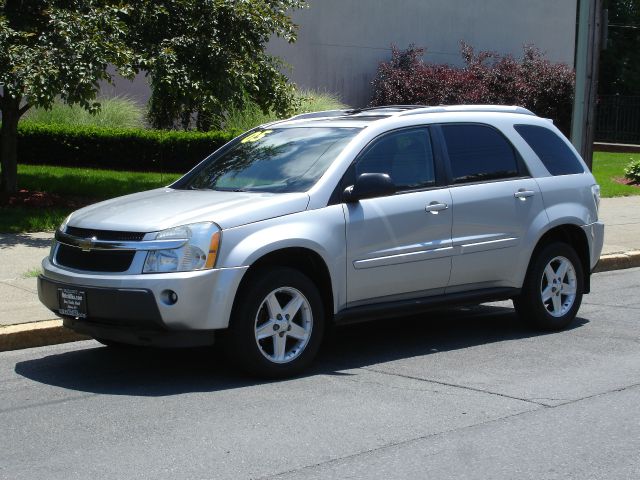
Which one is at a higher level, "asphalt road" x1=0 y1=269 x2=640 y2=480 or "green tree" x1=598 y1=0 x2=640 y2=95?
"green tree" x1=598 y1=0 x2=640 y2=95

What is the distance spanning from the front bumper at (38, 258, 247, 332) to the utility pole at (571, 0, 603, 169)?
8.77 metres

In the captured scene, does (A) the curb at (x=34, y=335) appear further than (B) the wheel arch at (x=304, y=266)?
Yes

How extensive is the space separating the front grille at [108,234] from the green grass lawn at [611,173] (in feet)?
48.4

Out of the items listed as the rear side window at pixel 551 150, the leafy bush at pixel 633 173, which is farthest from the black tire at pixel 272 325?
the leafy bush at pixel 633 173

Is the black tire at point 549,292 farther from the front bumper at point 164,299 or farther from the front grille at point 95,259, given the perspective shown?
the front grille at point 95,259

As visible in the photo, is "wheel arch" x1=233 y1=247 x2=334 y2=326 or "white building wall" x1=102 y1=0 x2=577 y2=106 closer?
"wheel arch" x1=233 y1=247 x2=334 y2=326

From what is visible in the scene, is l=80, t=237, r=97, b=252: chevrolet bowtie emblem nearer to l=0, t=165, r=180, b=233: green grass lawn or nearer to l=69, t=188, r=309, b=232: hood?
l=69, t=188, r=309, b=232: hood

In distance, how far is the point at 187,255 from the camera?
6.82 meters

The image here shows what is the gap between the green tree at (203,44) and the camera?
14.9 m

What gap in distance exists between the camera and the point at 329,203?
7465mm

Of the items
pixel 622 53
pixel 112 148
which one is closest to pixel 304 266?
pixel 112 148

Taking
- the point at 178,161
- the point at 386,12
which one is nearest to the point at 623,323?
the point at 178,161

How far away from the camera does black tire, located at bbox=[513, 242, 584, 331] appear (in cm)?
880

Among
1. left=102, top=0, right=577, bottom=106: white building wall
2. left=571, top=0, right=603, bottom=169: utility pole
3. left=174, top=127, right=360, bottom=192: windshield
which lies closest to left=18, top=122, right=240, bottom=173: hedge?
left=102, top=0, right=577, bottom=106: white building wall
